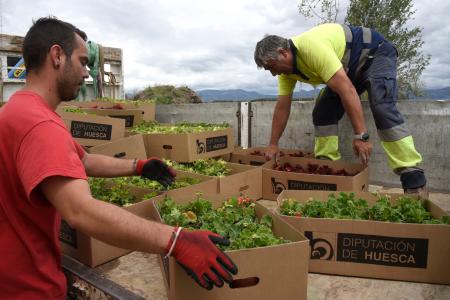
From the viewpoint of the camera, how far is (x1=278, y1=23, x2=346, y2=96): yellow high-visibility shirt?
366 cm

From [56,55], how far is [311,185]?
103 inches

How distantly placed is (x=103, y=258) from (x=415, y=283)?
2.04 meters

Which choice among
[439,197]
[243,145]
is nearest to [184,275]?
[439,197]

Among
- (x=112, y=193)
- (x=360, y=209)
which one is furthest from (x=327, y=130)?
(x=112, y=193)

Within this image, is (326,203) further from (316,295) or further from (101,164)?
(101,164)

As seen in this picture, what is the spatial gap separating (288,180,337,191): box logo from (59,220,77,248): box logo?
6.77ft

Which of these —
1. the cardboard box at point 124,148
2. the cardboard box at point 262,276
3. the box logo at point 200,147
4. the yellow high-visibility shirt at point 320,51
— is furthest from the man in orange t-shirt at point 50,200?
the box logo at point 200,147

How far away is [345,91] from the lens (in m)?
3.61

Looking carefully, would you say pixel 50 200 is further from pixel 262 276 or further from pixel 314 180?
pixel 314 180

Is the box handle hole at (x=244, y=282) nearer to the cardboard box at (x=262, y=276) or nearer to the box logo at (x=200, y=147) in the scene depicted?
the cardboard box at (x=262, y=276)

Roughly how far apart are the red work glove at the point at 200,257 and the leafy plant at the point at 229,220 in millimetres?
422

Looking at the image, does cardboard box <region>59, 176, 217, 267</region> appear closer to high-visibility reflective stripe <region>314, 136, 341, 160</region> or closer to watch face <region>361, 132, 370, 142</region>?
watch face <region>361, 132, 370, 142</region>

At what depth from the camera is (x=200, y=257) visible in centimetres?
157

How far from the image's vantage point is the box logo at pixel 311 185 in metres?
3.60
